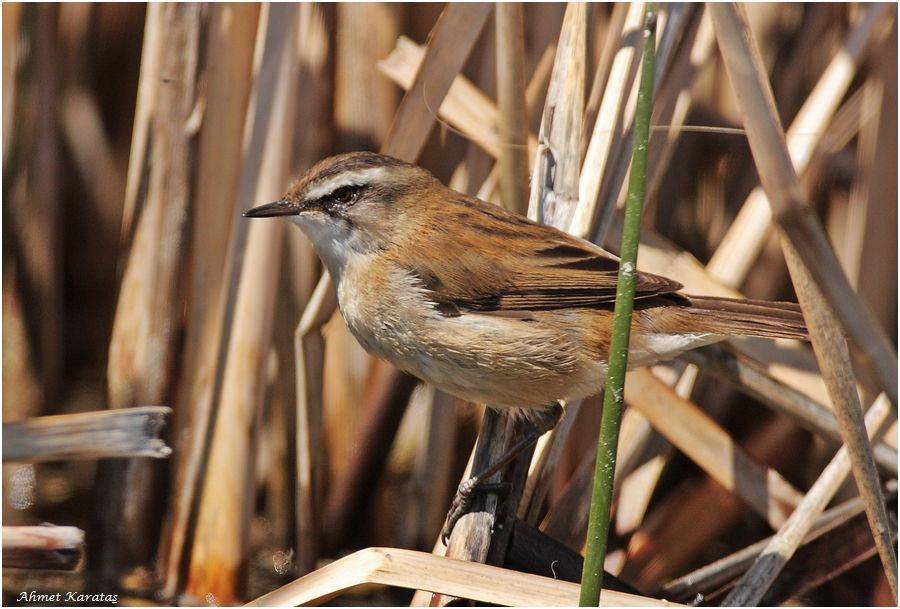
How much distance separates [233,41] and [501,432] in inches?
61.6

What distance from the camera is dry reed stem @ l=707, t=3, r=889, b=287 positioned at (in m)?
2.92

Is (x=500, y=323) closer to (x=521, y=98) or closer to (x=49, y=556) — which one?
(x=521, y=98)

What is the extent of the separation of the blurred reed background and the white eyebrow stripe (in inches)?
13.4

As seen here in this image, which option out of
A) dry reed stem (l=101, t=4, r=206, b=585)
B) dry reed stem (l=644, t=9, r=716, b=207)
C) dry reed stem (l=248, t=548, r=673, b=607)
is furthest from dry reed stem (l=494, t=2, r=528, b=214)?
dry reed stem (l=248, t=548, r=673, b=607)

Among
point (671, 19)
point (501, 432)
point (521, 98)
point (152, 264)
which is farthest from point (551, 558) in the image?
point (152, 264)

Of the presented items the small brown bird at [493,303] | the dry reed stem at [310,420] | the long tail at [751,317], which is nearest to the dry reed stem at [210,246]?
the dry reed stem at [310,420]

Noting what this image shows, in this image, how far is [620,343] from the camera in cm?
145

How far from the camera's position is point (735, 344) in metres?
2.90

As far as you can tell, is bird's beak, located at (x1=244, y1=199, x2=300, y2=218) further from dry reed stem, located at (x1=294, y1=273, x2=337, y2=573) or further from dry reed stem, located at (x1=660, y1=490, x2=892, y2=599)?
dry reed stem, located at (x1=660, y1=490, x2=892, y2=599)

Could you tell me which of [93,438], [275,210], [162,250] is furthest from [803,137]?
[93,438]

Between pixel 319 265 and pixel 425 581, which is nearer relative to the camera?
pixel 425 581

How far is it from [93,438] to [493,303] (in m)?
1.09

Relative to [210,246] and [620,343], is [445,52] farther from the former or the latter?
[620,343]

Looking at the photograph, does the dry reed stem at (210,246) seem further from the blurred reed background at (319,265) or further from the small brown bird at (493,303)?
the small brown bird at (493,303)
